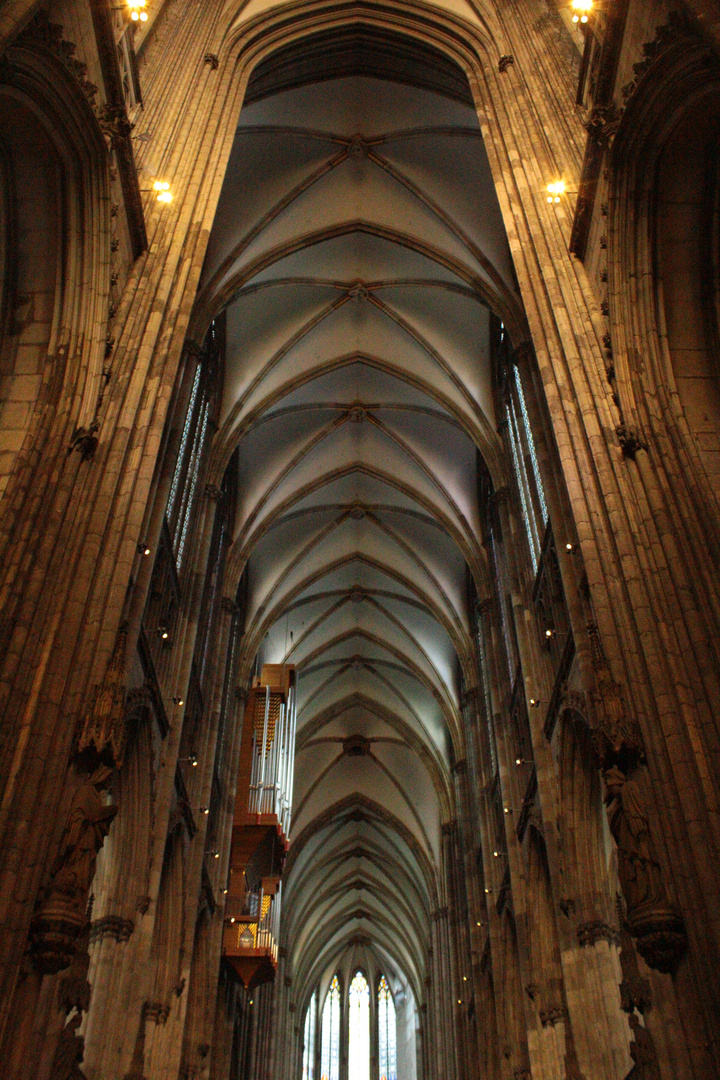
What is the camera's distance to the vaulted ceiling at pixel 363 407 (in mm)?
18719

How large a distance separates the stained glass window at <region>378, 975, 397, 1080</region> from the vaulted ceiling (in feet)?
36.9

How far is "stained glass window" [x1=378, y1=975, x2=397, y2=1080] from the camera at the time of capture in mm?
42750

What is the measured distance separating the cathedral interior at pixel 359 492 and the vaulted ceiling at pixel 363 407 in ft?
0.30

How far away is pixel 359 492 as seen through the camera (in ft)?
84.8

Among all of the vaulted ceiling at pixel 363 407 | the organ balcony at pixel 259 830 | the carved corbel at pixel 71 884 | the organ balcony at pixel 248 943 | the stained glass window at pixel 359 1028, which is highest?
the vaulted ceiling at pixel 363 407

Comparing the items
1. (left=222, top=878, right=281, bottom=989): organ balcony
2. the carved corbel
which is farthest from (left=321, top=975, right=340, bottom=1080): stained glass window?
the carved corbel

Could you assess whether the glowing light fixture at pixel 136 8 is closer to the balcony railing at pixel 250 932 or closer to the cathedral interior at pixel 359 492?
the cathedral interior at pixel 359 492

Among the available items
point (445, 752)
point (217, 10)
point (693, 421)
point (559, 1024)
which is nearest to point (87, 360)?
point (693, 421)

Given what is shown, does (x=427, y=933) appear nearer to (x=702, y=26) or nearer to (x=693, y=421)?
(x=693, y=421)

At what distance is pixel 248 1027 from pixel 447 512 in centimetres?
1422

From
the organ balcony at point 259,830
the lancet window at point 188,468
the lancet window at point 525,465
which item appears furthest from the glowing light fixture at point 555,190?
the organ balcony at point 259,830

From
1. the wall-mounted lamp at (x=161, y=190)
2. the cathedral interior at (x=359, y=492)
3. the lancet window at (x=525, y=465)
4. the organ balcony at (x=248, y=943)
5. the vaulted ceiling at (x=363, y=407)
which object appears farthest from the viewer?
the organ balcony at (x=248, y=943)

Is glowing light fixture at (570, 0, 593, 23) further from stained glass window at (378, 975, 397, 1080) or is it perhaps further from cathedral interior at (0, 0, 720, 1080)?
stained glass window at (378, 975, 397, 1080)

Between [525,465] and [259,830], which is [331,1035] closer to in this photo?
[259,830]
